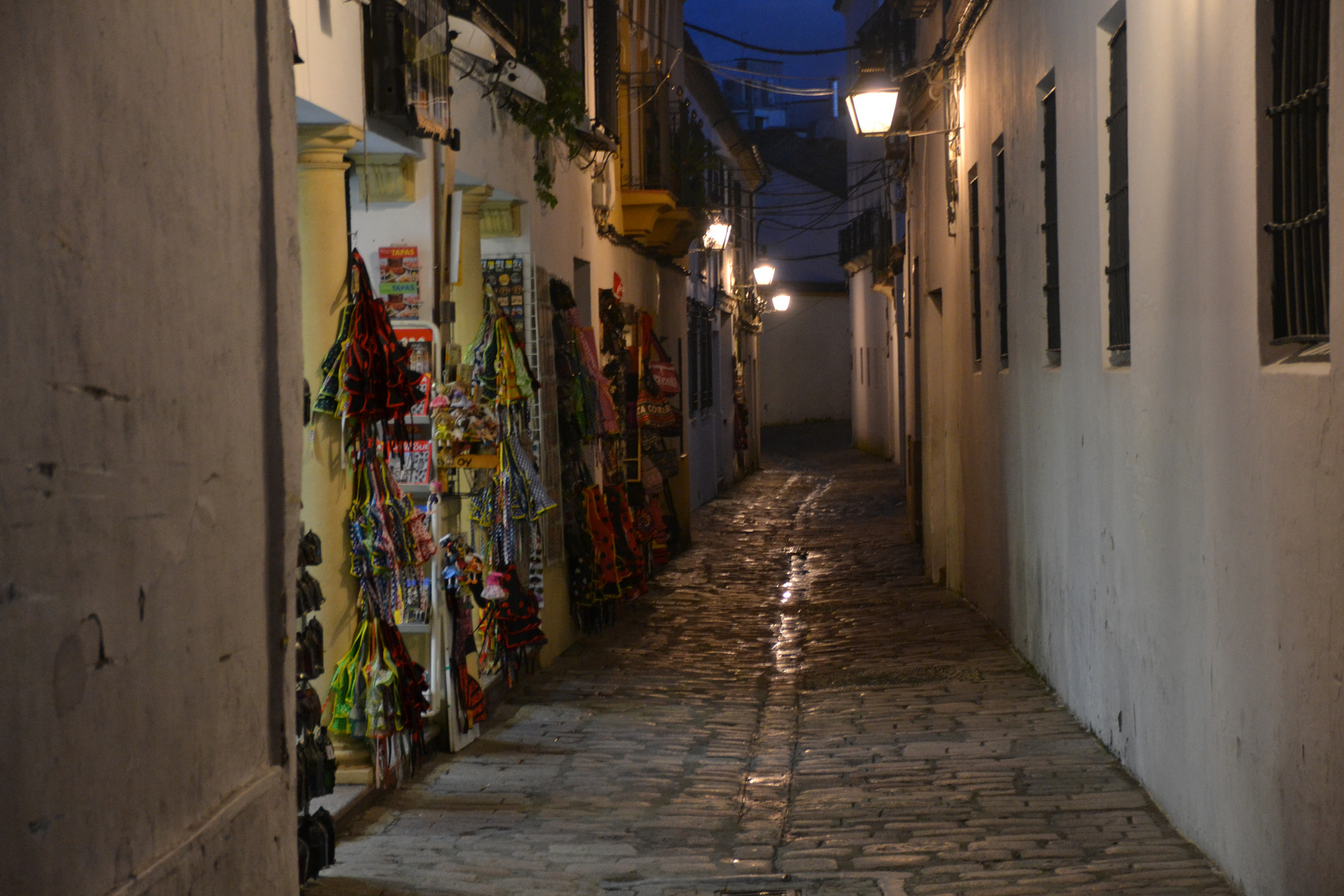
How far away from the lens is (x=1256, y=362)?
4.52m

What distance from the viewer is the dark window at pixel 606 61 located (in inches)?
485

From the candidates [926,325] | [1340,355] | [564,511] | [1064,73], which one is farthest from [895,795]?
[926,325]

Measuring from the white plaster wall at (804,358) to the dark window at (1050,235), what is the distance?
39.0 m

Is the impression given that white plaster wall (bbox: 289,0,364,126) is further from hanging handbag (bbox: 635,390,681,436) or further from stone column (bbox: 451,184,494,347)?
→ hanging handbag (bbox: 635,390,681,436)

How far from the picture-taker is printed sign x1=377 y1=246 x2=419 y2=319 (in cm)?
750

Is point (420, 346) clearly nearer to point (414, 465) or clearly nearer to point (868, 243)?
point (414, 465)

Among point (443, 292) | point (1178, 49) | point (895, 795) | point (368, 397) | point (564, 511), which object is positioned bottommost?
point (895, 795)

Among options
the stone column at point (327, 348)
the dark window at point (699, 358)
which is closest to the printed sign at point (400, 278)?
the stone column at point (327, 348)

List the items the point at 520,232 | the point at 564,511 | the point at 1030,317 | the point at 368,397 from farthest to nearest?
1. the point at 564,511
2. the point at 520,232
3. the point at 1030,317
4. the point at 368,397

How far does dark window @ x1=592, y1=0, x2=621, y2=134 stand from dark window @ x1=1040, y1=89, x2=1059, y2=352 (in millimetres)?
4633

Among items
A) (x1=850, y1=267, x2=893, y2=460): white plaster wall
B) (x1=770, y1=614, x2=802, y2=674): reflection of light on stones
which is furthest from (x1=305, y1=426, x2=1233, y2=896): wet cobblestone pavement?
(x1=850, y1=267, x2=893, y2=460): white plaster wall

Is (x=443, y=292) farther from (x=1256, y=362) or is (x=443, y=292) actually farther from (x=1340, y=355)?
(x=1340, y=355)

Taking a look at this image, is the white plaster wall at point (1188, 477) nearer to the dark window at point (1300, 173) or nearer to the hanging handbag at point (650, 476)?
the dark window at point (1300, 173)

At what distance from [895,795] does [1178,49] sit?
3381 millimetres
